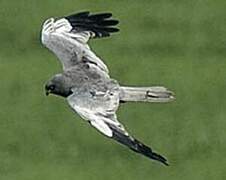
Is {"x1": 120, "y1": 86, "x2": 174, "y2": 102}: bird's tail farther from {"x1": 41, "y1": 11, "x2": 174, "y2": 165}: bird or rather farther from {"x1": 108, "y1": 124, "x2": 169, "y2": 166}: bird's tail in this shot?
{"x1": 108, "y1": 124, "x2": 169, "y2": 166}: bird's tail

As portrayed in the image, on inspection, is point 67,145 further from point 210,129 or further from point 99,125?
point 99,125

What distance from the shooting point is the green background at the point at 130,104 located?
22.8 meters

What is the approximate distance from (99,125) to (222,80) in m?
10.4

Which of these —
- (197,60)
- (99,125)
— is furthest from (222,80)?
(99,125)

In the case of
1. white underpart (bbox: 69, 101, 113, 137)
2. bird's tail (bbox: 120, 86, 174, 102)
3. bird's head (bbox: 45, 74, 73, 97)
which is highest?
bird's head (bbox: 45, 74, 73, 97)

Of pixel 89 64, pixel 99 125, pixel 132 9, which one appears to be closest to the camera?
pixel 99 125

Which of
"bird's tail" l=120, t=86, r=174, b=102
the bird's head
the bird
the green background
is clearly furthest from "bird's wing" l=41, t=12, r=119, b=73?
the green background

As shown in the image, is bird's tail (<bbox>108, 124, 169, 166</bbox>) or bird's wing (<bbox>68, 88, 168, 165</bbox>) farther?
bird's wing (<bbox>68, 88, 168, 165</bbox>)

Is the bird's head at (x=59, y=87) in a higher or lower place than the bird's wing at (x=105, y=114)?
higher

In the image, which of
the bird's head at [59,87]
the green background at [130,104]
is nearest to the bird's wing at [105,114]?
the bird's head at [59,87]

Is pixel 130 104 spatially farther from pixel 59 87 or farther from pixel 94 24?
pixel 59 87

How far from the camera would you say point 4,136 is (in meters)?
23.7

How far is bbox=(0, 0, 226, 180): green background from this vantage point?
22.8 metres

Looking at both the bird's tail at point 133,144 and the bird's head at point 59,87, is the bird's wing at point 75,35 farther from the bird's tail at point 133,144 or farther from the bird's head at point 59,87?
the bird's tail at point 133,144
